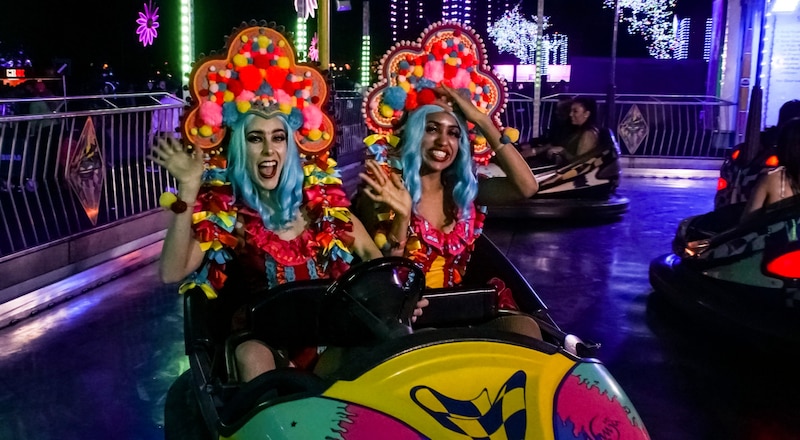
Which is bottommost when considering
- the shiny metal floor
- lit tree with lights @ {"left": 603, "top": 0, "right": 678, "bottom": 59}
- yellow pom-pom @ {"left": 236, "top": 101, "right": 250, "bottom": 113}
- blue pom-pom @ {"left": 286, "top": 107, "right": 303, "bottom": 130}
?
the shiny metal floor

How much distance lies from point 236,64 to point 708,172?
927cm

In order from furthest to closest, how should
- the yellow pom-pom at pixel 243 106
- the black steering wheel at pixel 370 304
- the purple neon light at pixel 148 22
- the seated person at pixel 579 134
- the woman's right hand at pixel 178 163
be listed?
the purple neon light at pixel 148 22
the seated person at pixel 579 134
the yellow pom-pom at pixel 243 106
the woman's right hand at pixel 178 163
the black steering wheel at pixel 370 304

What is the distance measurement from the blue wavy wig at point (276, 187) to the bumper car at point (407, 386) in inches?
20.1

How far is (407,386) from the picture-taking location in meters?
1.63

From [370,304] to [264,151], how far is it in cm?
84

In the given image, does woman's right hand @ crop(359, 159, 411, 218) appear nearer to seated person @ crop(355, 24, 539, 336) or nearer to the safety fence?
seated person @ crop(355, 24, 539, 336)

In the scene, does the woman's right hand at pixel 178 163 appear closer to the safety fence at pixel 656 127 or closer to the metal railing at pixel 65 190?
the metal railing at pixel 65 190

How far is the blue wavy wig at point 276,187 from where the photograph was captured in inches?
97.9

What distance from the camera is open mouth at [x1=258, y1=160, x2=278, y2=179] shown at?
2.48 meters

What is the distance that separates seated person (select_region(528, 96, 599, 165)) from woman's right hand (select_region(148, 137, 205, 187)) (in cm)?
532

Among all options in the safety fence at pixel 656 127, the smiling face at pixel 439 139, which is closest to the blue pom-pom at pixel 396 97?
the smiling face at pixel 439 139

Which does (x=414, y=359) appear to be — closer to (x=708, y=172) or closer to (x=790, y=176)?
(x=790, y=176)

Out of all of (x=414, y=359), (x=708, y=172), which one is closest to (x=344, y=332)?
(x=414, y=359)

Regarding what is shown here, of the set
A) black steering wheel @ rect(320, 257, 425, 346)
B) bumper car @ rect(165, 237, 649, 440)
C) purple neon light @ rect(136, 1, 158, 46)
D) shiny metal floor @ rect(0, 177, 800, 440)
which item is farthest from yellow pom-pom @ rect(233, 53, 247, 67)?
purple neon light @ rect(136, 1, 158, 46)
